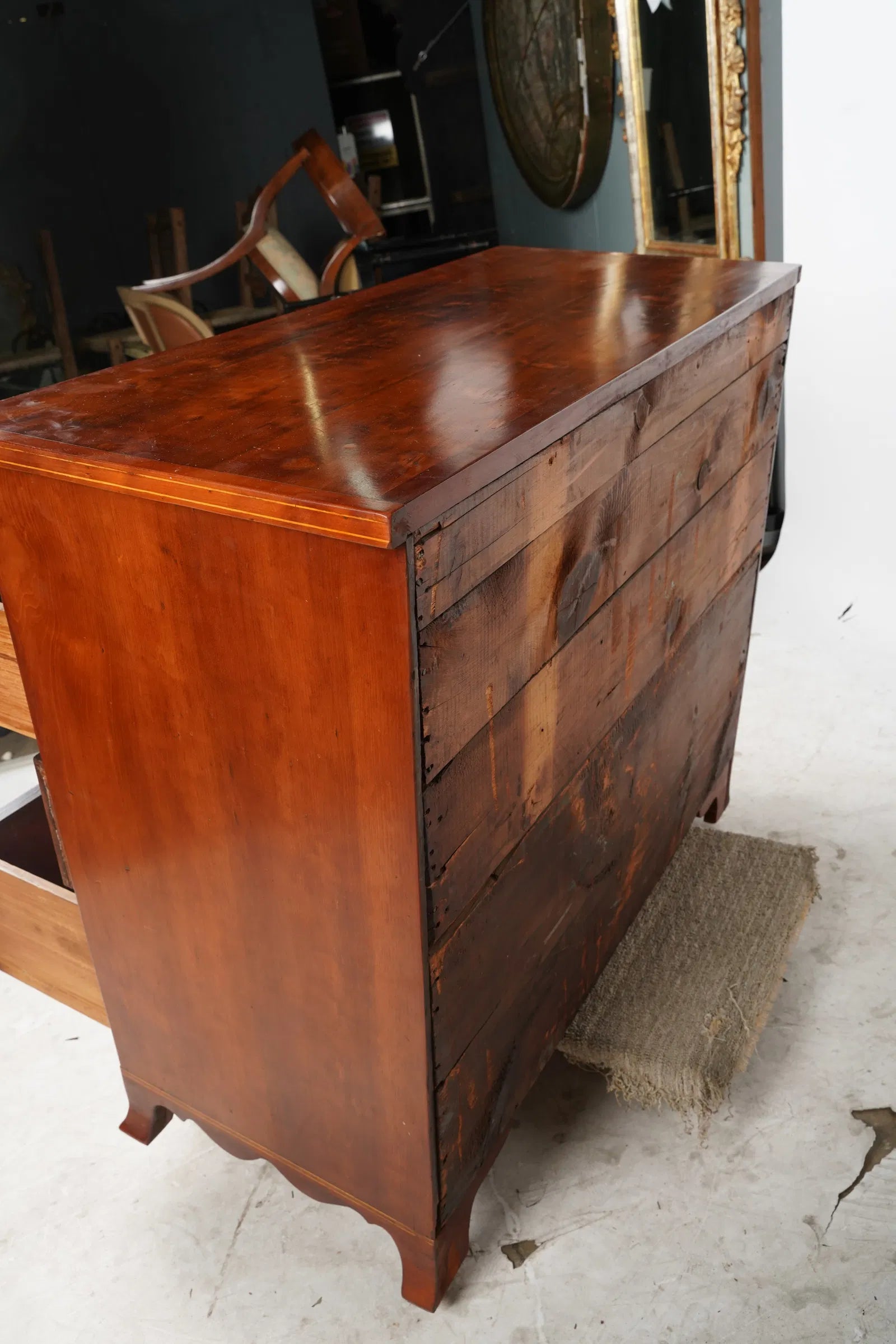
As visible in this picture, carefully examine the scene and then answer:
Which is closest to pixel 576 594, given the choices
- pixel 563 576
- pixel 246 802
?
pixel 563 576

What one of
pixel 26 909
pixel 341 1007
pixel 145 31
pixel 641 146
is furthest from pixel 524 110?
pixel 341 1007

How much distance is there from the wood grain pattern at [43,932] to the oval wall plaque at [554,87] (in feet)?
10.7

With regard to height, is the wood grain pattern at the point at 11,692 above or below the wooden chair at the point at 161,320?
below

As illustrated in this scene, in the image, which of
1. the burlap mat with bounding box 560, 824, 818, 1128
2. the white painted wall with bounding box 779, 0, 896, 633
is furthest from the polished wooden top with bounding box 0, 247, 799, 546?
the white painted wall with bounding box 779, 0, 896, 633

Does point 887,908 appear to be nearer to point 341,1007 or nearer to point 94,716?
point 341,1007

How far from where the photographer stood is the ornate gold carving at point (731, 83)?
9.80ft

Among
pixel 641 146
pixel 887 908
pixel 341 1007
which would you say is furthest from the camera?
pixel 641 146

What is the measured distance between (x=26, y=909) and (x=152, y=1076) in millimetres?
392

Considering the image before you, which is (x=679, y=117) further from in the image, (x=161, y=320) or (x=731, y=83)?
(x=161, y=320)

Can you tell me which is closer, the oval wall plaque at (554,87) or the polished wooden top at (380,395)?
the polished wooden top at (380,395)

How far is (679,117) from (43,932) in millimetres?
3018

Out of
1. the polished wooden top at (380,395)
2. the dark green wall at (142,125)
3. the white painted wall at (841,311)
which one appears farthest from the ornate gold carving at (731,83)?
the dark green wall at (142,125)

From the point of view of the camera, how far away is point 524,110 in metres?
4.59

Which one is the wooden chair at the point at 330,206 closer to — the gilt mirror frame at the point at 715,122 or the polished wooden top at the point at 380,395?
the gilt mirror frame at the point at 715,122
